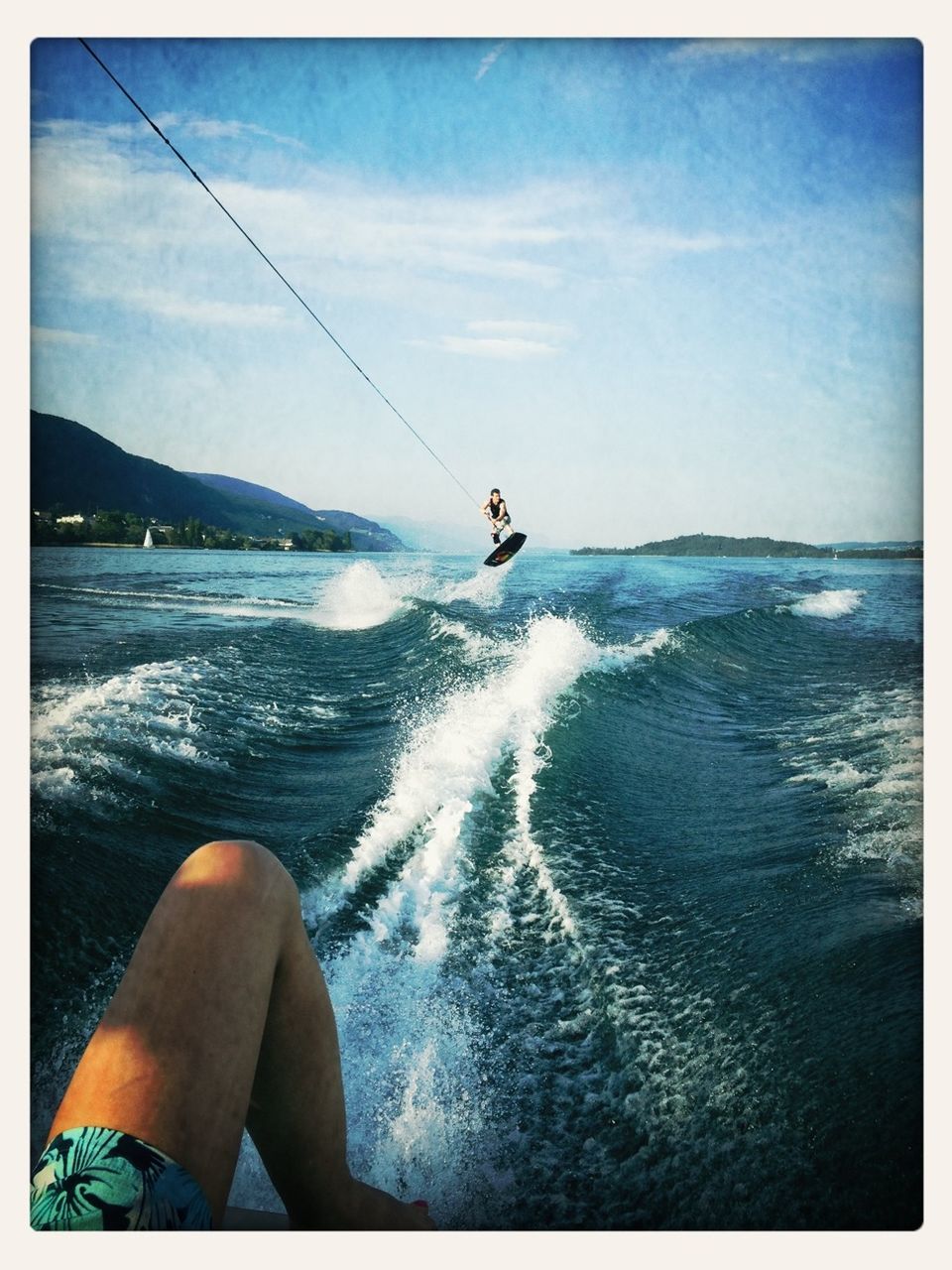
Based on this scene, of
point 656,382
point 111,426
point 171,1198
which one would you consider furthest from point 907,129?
point 171,1198

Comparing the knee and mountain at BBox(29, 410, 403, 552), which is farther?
mountain at BBox(29, 410, 403, 552)

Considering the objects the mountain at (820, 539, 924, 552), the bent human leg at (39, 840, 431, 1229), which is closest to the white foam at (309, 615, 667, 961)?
the mountain at (820, 539, 924, 552)

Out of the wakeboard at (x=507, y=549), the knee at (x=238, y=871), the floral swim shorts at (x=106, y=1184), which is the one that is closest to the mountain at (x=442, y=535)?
the wakeboard at (x=507, y=549)

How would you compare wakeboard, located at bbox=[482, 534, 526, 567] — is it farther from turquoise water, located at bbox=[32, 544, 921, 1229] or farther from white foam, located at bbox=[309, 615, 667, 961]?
white foam, located at bbox=[309, 615, 667, 961]

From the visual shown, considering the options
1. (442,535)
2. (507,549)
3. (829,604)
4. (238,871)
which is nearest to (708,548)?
(829,604)

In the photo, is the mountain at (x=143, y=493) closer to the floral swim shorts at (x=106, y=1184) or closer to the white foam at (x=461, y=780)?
the white foam at (x=461, y=780)

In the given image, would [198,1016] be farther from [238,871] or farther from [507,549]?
[507,549]
